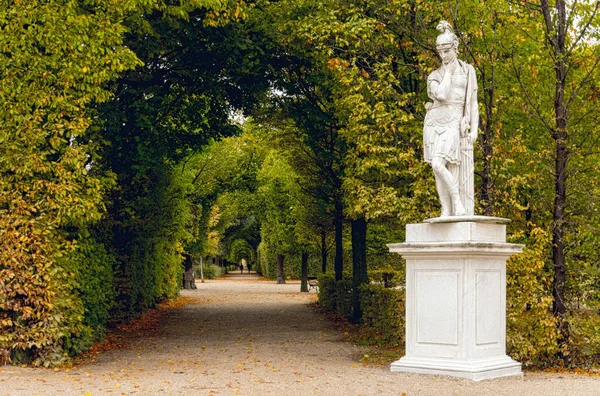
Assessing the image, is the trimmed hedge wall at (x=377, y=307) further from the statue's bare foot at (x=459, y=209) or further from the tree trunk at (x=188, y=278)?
the tree trunk at (x=188, y=278)

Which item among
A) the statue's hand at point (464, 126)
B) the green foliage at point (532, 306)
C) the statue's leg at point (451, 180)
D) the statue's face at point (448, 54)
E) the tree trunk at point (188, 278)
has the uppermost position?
the statue's face at point (448, 54)

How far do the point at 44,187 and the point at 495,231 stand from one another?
674 cm

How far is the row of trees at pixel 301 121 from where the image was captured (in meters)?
12.1

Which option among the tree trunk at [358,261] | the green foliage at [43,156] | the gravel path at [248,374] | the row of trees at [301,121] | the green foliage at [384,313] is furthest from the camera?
the tree trunk at [358,261]

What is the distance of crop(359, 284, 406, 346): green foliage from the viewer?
14.5 metres

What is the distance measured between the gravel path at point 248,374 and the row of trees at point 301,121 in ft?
3.70

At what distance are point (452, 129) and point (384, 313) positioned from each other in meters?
6.09

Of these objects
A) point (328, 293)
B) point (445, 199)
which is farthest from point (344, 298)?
point (445, 199)

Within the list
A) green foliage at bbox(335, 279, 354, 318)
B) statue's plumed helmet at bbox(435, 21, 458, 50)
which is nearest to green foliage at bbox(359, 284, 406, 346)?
green foliage at bbox(335, 279, 354, 318)

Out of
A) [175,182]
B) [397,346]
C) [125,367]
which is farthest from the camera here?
[175,182]

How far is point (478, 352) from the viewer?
1045 centimetres

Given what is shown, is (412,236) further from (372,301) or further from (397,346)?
(372,301)

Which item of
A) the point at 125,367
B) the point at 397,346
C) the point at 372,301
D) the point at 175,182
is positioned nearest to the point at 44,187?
the point at 125,367

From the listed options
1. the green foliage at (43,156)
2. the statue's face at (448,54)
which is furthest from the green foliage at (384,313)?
the green foliage at (43,156)
